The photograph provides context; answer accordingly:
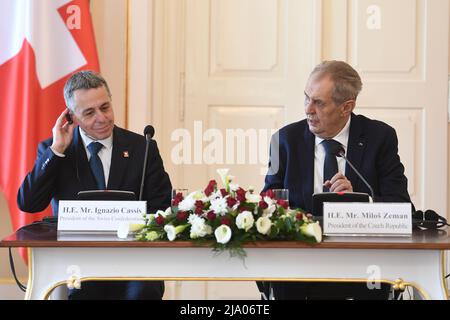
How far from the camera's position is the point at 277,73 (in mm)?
4062

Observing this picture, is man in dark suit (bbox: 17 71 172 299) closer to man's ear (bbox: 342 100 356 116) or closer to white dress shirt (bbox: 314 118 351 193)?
white dress shirt (bbox: 314 118 351 193)

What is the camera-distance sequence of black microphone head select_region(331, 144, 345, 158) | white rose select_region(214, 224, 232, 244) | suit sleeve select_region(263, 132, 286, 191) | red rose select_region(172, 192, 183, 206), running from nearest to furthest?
white rose select_region(214, 224, 232, 244), red rose select_region(172, 192, 183, 206), black microphone head select_region(331, 144, 345, 158), suit sleeve select_region(263, 132, 286, 191)

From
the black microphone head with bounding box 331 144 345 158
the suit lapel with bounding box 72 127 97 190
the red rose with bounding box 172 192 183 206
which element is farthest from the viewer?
the suit lapel with bounding box 72 127 97 190

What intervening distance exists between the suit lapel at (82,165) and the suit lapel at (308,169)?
81 cm

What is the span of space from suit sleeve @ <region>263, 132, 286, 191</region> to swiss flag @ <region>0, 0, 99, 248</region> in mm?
1256

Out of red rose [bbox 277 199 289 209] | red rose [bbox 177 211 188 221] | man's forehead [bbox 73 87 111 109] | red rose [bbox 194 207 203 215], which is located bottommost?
red rose [bbox 177 211 188 221]

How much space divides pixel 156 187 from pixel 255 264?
920mm

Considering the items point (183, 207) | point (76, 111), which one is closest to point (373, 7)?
point (76, 111)

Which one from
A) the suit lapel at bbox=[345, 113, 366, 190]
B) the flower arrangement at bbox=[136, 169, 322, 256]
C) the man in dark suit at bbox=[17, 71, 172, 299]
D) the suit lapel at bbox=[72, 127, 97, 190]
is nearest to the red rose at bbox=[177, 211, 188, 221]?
the flower arrangement at bbox=[136, 169, 322, 256]

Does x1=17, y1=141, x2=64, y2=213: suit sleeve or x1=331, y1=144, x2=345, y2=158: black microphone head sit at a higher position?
x1=331, y1=144, x2=345, y2=158: black microphone head

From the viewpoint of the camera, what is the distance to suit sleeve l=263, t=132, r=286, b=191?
2.81 meters

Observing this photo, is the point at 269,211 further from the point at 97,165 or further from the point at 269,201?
the point at 97,165

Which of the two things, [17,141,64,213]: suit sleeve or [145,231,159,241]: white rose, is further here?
[17,141,64,213]: suit sleeve

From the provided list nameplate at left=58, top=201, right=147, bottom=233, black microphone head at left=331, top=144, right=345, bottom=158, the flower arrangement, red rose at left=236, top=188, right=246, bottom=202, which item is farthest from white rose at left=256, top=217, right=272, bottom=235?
black microphone head at left=331, top=144, right=345, bottom=158
